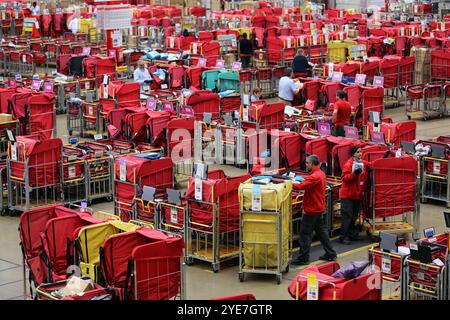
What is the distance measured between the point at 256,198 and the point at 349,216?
2738 millimetres

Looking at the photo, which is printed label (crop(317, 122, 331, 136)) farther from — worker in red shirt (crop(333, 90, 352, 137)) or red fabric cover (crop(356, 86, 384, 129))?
red fabric cover (crop(356, 86, 384, 129))

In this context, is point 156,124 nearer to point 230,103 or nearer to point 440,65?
point 230,103

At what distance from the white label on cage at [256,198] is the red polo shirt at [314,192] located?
938 millimetres

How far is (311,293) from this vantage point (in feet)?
39.8

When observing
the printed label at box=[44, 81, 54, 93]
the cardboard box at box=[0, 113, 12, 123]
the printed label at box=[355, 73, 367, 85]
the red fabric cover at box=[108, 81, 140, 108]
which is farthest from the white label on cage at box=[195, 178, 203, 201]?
the printed label at box=[44, 81, 54, 93]

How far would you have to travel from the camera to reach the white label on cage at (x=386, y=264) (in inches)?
563

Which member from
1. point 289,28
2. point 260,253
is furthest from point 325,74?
point 260,253

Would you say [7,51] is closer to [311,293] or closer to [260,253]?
[260,253]

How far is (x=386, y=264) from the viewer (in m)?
14.4

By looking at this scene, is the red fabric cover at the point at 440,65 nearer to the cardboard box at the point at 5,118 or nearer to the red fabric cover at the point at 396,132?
the red fabric cover at the point at 396,132

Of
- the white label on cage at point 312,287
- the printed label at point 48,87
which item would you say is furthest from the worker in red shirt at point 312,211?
the printed label at point 48,87

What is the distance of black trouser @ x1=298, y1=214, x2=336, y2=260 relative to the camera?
55.3ft

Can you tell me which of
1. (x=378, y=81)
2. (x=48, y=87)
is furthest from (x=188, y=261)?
(x=48, y=87)

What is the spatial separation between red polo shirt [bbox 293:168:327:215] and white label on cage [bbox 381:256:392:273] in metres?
2.53
